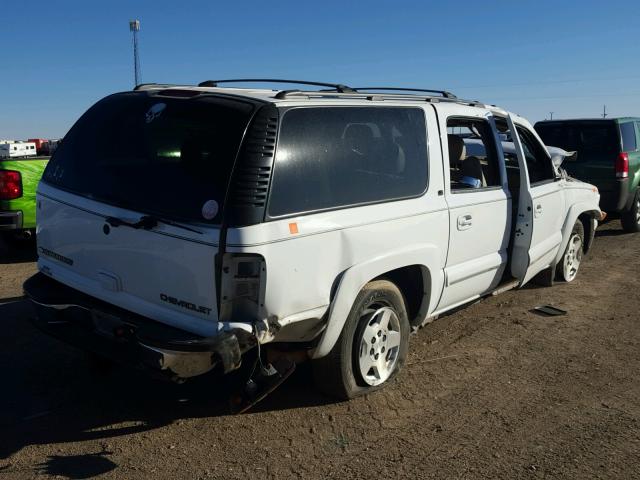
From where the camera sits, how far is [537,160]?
20.6 feet

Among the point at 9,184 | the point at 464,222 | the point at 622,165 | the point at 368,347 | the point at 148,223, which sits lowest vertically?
the point at 368,347

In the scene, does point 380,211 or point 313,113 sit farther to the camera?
point 380,211

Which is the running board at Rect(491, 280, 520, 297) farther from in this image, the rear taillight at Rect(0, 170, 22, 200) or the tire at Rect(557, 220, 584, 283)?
the rear taillight at Rect(0, 170, 22, 200)

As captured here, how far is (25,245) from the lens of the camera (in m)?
8.87

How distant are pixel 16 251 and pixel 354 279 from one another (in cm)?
658

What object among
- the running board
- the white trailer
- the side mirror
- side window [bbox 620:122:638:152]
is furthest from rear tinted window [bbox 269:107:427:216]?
side window [bbox 620:122:638:152]

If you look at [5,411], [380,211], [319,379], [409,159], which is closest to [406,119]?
[409,159]

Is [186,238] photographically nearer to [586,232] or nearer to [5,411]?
[5,411]

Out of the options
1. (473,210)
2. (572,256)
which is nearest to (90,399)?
(473,210)

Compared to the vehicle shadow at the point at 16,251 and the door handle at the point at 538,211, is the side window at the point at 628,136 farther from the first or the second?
the vehicle shadow at the point at 16,251

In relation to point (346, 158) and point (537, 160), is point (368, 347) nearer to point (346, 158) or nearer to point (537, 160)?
point (346, 158)

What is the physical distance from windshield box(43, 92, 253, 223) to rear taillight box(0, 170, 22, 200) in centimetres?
374

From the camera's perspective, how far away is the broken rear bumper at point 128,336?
3.16 metres

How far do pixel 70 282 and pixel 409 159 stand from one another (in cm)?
236
